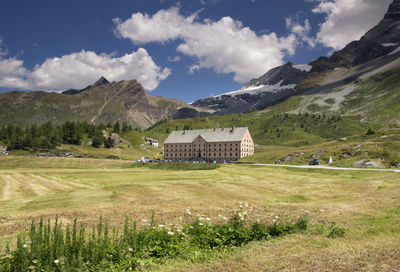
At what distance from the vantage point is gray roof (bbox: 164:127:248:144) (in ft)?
490

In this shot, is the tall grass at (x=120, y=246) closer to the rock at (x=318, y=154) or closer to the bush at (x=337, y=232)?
the bush at (x=337, y=232)

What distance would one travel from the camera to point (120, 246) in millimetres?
12633

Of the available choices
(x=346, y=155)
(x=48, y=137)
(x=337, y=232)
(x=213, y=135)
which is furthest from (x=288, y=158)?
(x=48, y=137)

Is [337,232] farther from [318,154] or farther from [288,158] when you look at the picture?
[288,158]

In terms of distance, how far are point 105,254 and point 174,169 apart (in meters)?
68.0

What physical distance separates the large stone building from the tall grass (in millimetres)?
131073

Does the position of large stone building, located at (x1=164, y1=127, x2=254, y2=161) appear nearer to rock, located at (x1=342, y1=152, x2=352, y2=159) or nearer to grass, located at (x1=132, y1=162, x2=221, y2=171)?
rock, located at (x1=342, y1=152, x2=352, y2=159)

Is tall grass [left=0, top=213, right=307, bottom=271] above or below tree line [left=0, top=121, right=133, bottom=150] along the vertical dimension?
below

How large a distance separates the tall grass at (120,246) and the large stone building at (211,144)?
13107 centimetres

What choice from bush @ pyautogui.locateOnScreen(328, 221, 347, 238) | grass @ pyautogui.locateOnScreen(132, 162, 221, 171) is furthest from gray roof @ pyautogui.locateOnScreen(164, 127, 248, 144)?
bush @ pyautogui.locateOnScreen(328, 221, 347, 238)

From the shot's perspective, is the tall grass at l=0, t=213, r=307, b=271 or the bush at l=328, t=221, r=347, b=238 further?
the bush at l=328, t=221, r=347, b=238

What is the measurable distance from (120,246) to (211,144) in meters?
143

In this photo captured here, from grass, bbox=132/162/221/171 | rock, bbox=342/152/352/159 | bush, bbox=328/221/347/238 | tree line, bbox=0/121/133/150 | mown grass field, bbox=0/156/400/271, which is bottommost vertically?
grass, bbox=132/162/221/171

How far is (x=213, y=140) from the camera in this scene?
154 meters
